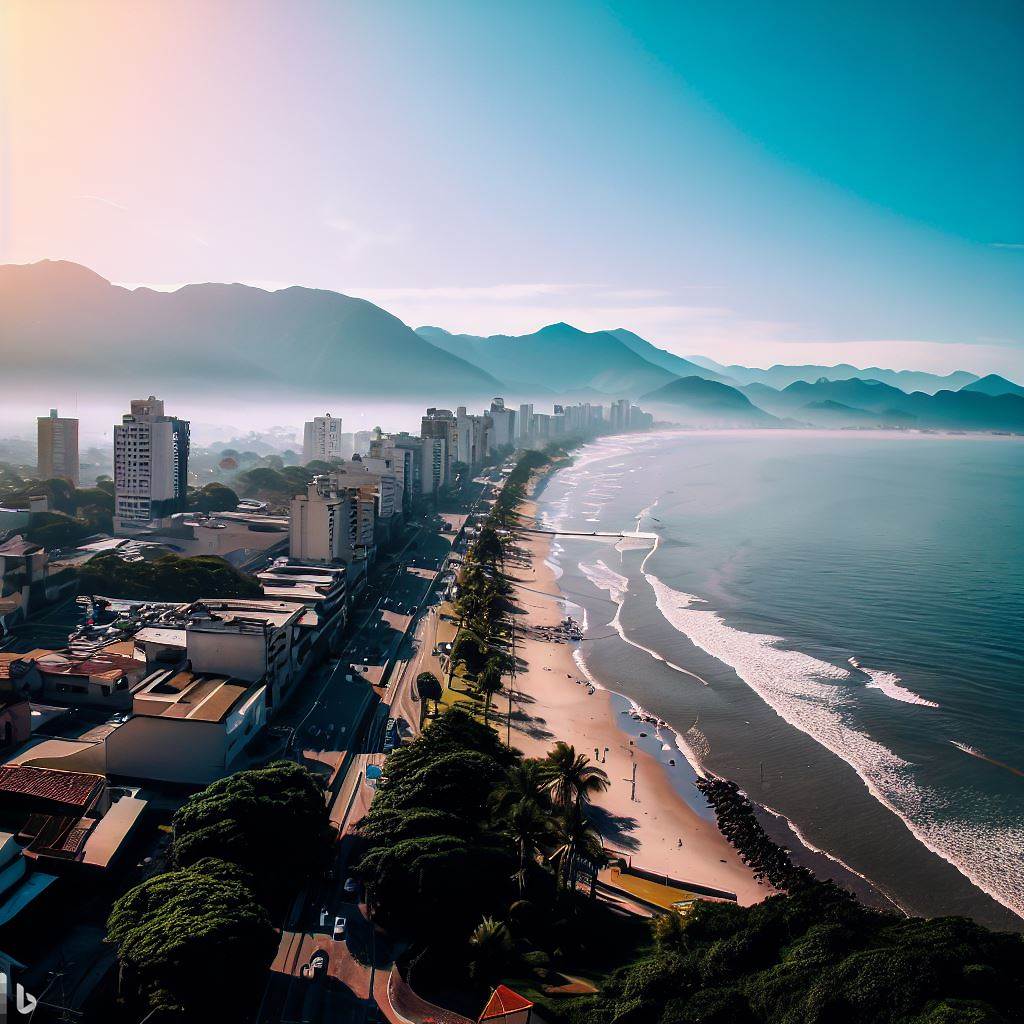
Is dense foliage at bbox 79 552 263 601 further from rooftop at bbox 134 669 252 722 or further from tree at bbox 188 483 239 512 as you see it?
tree at bbox 188 483 239 512

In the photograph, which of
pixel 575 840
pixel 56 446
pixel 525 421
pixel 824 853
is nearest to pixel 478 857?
pixel 575 840

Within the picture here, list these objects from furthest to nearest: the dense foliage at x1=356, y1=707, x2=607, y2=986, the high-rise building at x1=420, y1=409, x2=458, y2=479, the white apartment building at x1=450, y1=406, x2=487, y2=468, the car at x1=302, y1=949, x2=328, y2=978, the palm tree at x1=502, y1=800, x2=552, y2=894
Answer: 1. the white apartment building at x1=450, y1=406, x2=487, y2=468
2. the high-rise building at x1=420, y1=409, x2=458, y2=479
3. the palm tree at x1=502, y1=800, x2=552, y2=894
4. the dense foliage at x1=356, y1=707, x2=607, y2=986
5. the car at x1=302, y1=949, x2=328, y2=978

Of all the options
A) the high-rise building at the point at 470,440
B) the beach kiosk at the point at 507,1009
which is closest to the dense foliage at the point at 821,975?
the beach kiosk at the point at 507,1009

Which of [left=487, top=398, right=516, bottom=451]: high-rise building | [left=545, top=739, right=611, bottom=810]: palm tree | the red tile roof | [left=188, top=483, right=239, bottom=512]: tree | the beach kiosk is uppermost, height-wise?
[left=487, top=398, right=516, bottom=451]: high-rise building

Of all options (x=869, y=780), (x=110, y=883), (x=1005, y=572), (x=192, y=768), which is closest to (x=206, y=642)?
(x=192, y=768)

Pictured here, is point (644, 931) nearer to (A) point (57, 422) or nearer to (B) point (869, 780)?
(B) point (869, 780)

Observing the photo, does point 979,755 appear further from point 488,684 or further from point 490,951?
point 490,951

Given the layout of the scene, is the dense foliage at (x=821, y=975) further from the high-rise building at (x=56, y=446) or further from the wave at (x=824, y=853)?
the high-rise building at (x=56, y=446)

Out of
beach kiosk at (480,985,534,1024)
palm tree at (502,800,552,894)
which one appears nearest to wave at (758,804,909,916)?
palm tree at (502,800,552,894)
